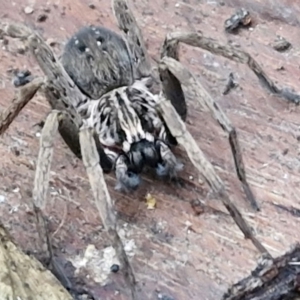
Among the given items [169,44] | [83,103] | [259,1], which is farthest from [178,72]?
[259,1]

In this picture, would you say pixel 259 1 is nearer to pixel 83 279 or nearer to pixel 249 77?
pixel 249 77

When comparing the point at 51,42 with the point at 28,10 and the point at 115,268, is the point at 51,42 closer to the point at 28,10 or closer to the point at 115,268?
the point at 28,10

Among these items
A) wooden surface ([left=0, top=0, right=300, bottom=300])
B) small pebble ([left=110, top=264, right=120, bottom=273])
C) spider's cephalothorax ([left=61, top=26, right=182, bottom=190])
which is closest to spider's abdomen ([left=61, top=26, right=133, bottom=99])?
spider's cephalothorax ([left=61, top=26, right=182, bottom=190])

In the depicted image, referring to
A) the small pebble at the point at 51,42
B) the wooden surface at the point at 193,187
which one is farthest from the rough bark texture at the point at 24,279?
the small pebble at the point at 51,42

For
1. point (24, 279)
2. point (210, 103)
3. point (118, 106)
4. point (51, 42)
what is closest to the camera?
point (24, 279)

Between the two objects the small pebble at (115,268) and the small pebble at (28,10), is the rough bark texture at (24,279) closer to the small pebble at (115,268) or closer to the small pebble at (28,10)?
the small pebble at (115,268)

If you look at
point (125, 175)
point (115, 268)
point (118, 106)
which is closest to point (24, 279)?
point (115, 268)
